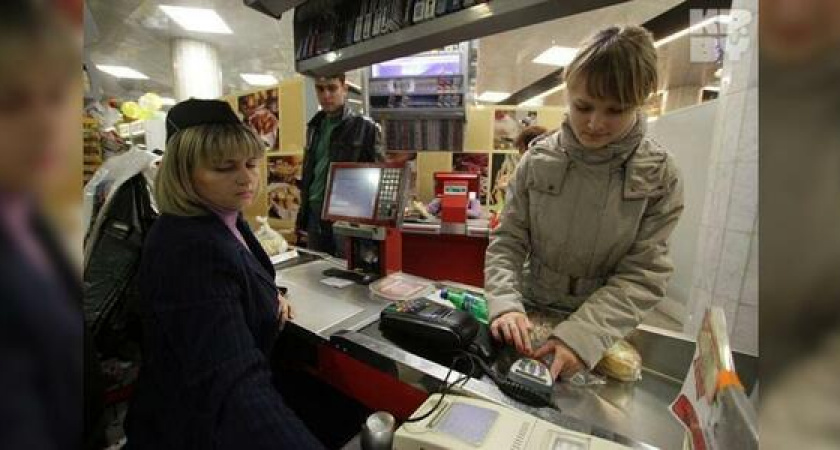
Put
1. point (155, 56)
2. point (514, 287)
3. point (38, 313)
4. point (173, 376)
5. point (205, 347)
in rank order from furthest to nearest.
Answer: point (155, 56), point (514, 287), point (173, 376), point (205, 347), point (38, 313)

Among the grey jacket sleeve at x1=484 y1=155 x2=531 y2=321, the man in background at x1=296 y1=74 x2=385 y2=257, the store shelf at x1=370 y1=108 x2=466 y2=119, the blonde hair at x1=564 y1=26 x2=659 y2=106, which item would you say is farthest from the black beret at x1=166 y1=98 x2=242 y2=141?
the store shelf at x1=370 y1=108 x2=466 y2=119

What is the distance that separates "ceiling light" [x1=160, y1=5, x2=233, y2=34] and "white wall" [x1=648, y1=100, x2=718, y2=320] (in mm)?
5085

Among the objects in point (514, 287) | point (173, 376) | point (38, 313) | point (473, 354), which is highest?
point (38, 313)

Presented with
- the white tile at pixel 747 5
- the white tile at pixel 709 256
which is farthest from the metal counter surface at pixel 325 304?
the white tile at pixel 747 5

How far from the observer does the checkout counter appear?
0.74 m

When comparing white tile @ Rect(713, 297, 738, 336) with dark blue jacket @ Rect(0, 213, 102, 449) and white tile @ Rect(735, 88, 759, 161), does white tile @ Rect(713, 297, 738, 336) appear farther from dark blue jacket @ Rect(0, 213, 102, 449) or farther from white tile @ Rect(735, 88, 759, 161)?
dark blue jacket @ Rect(0, 213, 102, 449)

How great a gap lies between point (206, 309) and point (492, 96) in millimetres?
10036

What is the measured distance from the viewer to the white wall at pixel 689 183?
2.04 m

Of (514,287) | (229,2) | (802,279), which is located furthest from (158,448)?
(229,2)

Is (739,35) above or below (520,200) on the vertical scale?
above

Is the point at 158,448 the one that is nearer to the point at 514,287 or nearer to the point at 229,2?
the point at 514,287

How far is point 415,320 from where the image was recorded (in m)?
1.01

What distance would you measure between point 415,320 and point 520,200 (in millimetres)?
473

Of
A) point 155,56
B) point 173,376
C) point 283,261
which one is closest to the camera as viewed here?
point 173,376
